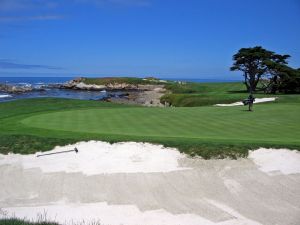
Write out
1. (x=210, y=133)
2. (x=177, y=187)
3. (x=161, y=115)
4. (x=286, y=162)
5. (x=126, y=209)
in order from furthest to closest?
(x=161, y=115), (x=210, y=133), (x=286, y=162), (x=177, y=187), (x=126, y=209)

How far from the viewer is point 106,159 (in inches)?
458

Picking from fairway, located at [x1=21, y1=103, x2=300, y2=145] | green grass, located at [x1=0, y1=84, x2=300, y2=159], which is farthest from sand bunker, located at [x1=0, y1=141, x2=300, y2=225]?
fairway, located at [x1=21, y1=103, x2=300, y2=145]

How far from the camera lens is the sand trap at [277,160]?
11.0 m

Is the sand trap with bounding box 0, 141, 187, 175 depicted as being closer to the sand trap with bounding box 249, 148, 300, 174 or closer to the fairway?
the fairway

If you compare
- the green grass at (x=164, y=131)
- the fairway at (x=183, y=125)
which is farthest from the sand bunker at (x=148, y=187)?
the fairway at (x=183, y=125)

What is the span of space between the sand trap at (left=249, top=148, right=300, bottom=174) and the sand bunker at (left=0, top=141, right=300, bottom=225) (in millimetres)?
24

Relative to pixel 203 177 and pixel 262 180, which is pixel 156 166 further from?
pixel 262 180

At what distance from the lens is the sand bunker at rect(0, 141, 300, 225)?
9023 millimetres

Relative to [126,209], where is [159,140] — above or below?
above

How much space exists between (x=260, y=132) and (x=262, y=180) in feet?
13.6

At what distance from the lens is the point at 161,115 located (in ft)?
63.2

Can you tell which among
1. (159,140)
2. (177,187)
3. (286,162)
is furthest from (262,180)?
(159,140)

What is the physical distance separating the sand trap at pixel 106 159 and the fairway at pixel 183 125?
145 centimetres

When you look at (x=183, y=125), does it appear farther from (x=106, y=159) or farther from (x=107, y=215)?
(x=107, y=215)
